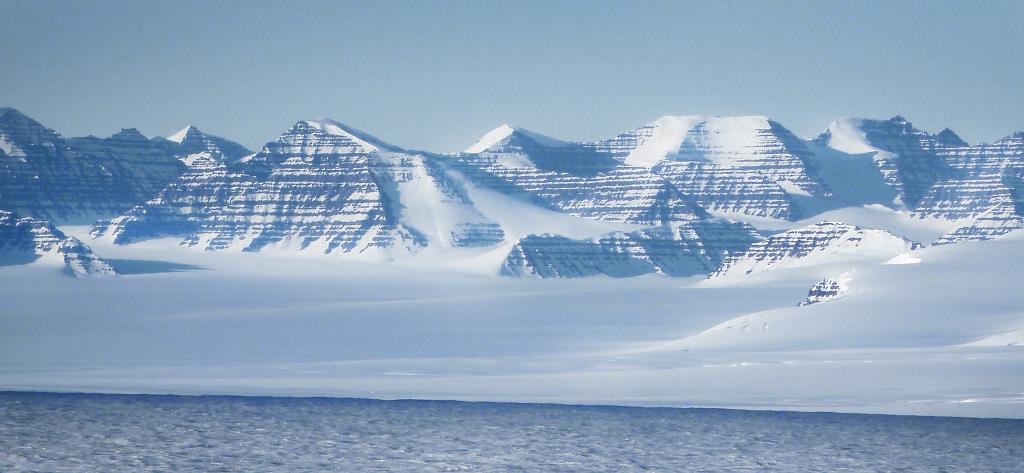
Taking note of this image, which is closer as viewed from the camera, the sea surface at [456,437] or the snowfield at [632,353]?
the sea surface at [456,437]

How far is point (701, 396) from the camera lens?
96.3 metres

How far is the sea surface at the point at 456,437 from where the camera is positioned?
80250 mm

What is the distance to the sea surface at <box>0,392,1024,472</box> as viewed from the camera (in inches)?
3159

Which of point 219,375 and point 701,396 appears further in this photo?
point 219,375

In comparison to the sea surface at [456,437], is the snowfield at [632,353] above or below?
above

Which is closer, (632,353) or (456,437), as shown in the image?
(456,437)

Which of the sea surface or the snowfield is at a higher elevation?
the snowfield

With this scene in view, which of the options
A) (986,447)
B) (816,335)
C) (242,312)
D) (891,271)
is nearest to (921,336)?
(816,335)

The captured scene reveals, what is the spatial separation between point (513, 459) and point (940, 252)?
93.5 meters

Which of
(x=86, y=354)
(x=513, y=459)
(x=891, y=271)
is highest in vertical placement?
(x=891, y=271)

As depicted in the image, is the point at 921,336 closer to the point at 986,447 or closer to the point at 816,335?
the point at 816,335

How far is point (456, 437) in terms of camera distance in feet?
Answer: 292

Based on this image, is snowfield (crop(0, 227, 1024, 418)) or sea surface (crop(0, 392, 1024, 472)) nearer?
sea surface (crop(0, 392, 1024, 472))

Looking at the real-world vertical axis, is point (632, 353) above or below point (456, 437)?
above
